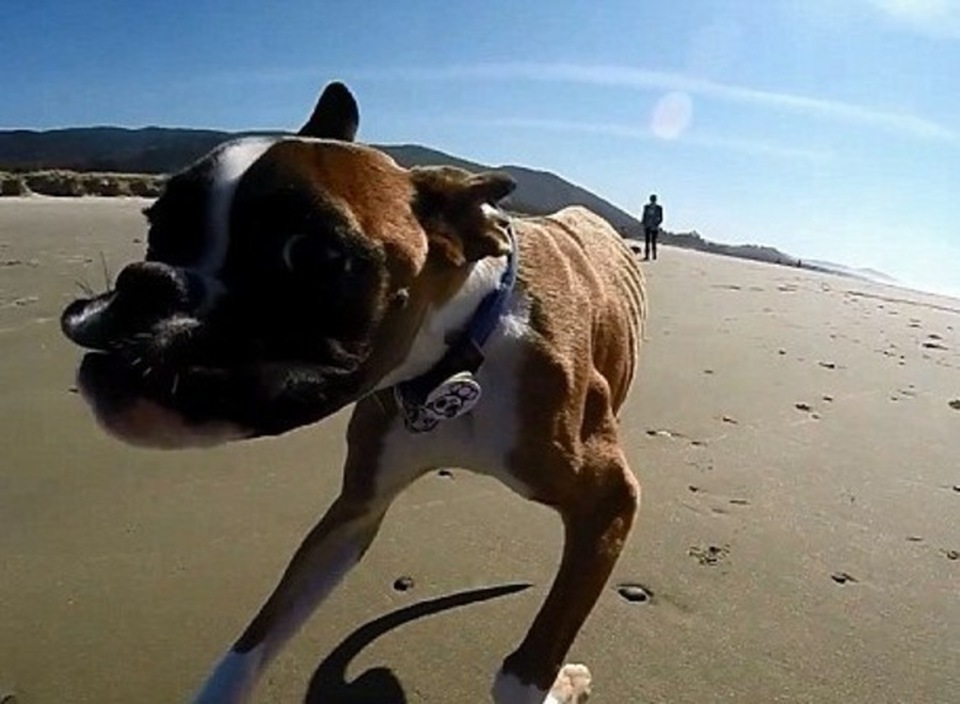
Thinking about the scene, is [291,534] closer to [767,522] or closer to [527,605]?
[527,605]

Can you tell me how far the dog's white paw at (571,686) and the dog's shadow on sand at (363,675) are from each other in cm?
45

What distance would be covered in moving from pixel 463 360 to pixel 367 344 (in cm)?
61

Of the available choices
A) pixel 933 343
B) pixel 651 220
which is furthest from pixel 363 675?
pixel 651 220

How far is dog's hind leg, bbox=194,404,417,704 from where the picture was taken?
9.46 ft

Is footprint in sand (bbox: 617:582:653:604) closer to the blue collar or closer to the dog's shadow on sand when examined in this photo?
the dog's shadow on sand

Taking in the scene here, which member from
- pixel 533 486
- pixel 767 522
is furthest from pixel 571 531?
pixel 767 522

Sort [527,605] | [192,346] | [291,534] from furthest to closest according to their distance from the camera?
[291,534], [527,605], [192,346]

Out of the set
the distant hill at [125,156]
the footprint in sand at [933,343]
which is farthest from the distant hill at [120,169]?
the footprint in sand at [933,343]

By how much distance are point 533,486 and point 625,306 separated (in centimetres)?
148

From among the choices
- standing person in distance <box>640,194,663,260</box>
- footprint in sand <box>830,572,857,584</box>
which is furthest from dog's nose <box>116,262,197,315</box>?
standing person in distance <box>640,194,663,260</box>

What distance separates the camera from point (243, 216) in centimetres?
205

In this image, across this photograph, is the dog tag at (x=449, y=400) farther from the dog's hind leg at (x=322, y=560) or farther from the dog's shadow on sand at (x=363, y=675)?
the dog's shadow on sand at (x=363, y=675)

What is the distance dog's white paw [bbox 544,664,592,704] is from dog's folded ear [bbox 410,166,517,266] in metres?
1.27

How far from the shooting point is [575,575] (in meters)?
2.97
